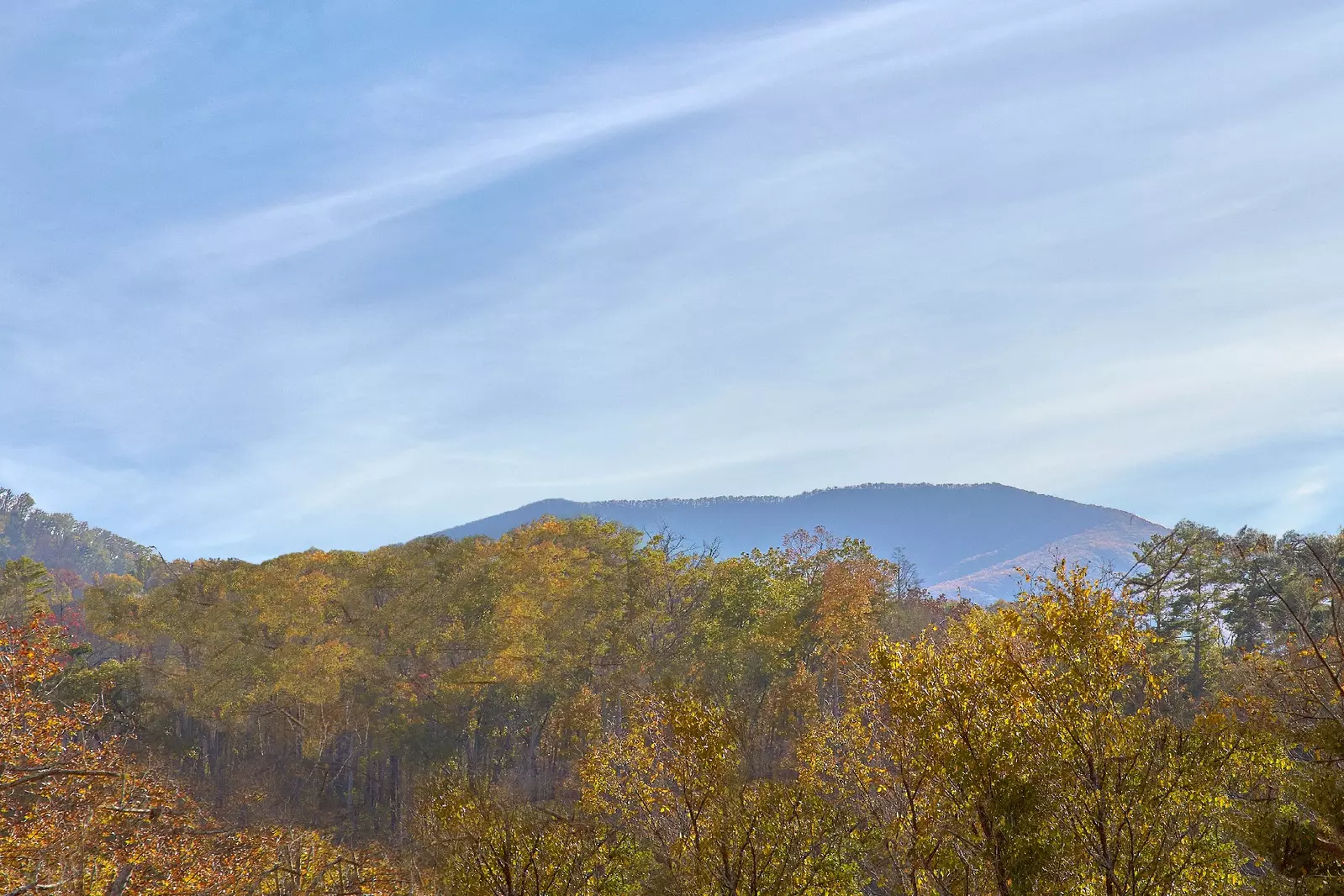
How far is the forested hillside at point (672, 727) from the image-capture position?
19.5 meters

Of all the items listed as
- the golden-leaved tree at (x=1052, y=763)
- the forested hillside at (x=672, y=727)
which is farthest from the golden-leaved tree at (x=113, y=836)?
the golden-leaved tree at (x=1052, y=763)

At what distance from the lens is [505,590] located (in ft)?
208

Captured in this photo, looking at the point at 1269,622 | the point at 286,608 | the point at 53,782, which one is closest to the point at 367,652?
the point at 286,608

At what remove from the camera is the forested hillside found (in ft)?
63.8

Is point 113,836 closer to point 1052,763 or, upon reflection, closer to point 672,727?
point 672,727

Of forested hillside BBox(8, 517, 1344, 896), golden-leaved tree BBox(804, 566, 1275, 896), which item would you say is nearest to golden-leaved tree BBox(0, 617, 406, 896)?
forested hillside BBox(8, 517, 1344, 896)

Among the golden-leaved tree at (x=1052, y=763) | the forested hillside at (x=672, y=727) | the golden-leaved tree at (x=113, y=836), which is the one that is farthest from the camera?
the golden-leaved tree at (x=113, y=836)

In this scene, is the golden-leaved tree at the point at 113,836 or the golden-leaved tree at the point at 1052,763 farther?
the golden-leaved tree at the point at 113,836

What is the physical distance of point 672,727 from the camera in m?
25.7

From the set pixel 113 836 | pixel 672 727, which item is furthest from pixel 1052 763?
pixel 113 836

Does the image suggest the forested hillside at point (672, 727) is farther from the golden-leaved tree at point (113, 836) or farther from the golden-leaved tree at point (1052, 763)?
the golden-leaved tree at point (113, 836)

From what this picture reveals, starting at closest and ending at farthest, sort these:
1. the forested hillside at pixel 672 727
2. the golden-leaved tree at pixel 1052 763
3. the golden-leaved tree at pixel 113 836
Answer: the golden-leaved tree at pixel 1052 763, the forested hillside at pixel 672 727, the golden-leaved tree at pixel 113 836

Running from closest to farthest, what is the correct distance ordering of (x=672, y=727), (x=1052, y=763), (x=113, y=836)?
(x=1052, y=763), (x=672, y=727), (x=113, y=836)

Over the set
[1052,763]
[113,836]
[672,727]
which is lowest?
[113,836]
